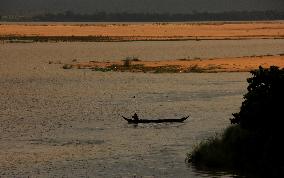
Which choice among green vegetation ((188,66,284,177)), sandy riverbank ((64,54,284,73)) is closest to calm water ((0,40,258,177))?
green vegetation ((188,66,284,177))

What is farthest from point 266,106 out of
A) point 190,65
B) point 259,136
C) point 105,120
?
point 190,65

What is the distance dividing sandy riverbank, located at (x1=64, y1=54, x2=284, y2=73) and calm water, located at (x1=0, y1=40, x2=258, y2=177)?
12.7ft

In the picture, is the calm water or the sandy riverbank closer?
the calm water

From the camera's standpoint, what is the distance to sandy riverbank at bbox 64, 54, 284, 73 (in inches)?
3834

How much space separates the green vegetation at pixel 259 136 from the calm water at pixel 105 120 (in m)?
1.58

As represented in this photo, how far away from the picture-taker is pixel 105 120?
189 feet

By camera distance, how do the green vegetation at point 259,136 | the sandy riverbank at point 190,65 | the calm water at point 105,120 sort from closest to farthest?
the green vegetation at point 259,136
the calm water at point 105,120
the sandy riverbank at point 190,65

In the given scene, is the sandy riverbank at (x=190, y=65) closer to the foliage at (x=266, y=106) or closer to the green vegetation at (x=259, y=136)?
the green vegetation at (x=259, y=136)

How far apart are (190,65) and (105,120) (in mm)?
46758

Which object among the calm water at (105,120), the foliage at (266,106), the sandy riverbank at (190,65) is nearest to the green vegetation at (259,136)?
the foliage at (266,106)

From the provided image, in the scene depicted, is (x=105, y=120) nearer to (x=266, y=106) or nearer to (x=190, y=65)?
(x=266, y=106)

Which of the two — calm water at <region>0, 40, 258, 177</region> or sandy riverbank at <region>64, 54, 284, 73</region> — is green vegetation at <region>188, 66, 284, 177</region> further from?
sandy riverbank at <region>64, 54, 284, 73</region>

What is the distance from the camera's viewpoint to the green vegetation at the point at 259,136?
34.7m

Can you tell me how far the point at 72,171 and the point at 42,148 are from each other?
6.74m
